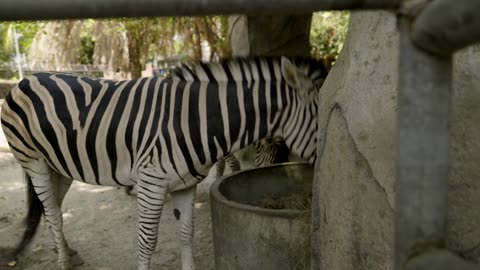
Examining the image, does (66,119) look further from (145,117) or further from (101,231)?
(101,231)

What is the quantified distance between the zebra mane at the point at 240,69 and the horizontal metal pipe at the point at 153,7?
211cm

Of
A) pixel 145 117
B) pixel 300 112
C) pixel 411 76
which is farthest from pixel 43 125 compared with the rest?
pixel 411 76

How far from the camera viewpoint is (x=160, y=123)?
2.75m

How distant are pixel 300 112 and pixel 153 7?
6.94ft

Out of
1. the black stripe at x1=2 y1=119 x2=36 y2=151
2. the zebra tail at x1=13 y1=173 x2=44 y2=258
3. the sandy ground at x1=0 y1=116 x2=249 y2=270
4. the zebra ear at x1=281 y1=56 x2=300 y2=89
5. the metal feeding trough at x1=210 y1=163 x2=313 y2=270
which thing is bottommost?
the sandy ground at x1=0 y1=116 x2=249 y2=270

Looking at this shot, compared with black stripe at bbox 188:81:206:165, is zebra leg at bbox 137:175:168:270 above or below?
below

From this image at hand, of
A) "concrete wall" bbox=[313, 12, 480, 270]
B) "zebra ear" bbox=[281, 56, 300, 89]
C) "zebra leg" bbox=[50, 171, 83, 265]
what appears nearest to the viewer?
"concrete wall" bbox=[313, 12, 480, 270]

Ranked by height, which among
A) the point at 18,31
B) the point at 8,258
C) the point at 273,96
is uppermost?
the point at 18,31

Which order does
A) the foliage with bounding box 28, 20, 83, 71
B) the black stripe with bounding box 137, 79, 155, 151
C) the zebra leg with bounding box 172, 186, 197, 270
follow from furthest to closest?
the foliage with bounding box 28, 20, 83, 71 < the zebra leg with bounding box 172, 186, 197, 270 < the black stripe with bounding box 137, 79, 155, 151

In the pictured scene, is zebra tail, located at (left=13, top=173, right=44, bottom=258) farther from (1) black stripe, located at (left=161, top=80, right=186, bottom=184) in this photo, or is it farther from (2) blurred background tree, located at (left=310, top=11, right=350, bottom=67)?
(2) blurred background tree, located at (left=310, top=11, right=350, bottom=67)

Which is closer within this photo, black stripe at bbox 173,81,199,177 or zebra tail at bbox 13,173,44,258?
black stripe at bbox 173,81,199,177

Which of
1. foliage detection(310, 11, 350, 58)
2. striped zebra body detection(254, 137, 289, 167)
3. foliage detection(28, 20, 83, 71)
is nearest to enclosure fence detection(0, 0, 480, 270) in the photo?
striped zebra body detection(254, 137, 289, 167)

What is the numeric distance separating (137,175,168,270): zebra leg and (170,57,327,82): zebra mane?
2.53ft

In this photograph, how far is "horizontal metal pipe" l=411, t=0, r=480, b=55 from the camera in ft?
1.62
